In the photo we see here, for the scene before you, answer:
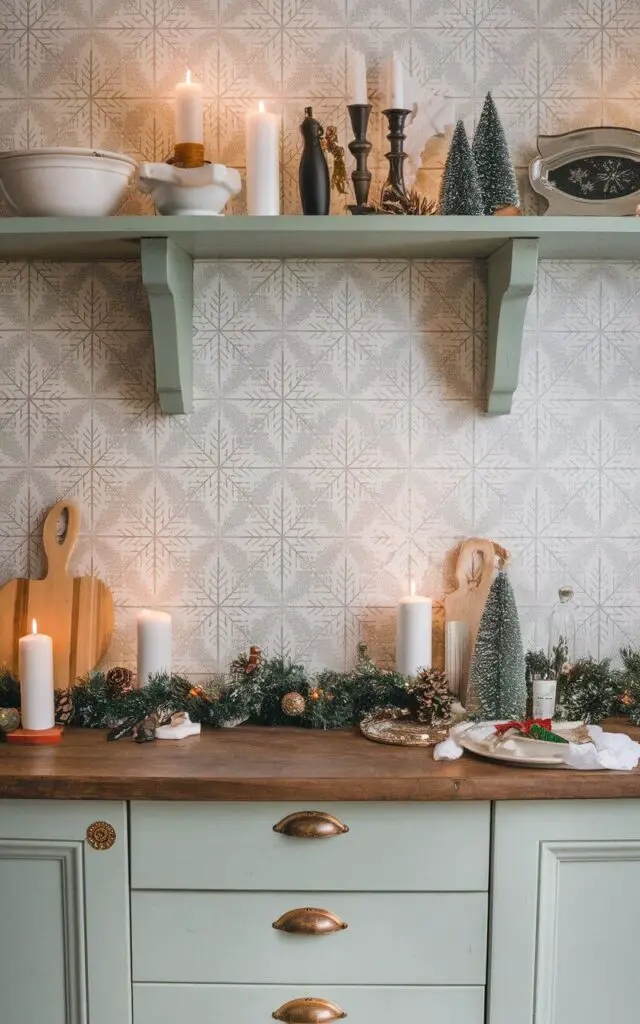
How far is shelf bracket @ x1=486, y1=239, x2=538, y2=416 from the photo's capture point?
5.86 feet

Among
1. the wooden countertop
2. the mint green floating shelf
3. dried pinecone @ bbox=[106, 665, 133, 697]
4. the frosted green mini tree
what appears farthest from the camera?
dried pinecone @ bbox=[106, 665, 133, 697]

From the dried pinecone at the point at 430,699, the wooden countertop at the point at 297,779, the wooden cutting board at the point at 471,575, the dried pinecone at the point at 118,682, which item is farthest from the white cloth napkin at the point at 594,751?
the dried pinecone at the point at 118,682

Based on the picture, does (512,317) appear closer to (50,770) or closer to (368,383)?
(368,383)

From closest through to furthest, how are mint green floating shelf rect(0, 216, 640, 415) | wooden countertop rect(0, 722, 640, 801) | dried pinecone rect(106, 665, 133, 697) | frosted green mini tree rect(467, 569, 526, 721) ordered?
wooden countertop rect(0, 722, 640, 801), mint green floating shelf rect(0, 216, 640, 415), frosted green mini tree rect(467, 569, 526, 721), dried pinecone rect(106, 665, 133, 697)

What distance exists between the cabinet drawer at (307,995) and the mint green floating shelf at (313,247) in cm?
104

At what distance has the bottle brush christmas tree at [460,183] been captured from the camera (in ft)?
6.10

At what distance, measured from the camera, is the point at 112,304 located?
2.02 metres

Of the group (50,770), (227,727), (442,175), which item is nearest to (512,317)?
(442,175)

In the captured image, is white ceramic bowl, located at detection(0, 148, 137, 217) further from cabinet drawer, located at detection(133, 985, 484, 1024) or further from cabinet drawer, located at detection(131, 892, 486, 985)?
cabinet drawer, located at detection(133, 985, 484, 1024)

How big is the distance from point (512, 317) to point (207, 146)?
0.69 meters

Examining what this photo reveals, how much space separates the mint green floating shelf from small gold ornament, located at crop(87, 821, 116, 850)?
81 centimetres

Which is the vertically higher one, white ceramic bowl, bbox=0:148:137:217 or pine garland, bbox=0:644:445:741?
white ceramic bowl, bbox=0:148:137:217

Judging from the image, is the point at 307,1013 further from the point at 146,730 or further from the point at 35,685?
the point at 35,685

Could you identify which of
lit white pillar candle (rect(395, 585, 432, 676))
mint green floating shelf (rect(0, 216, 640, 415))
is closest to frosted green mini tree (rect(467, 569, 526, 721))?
lit white pillar candle (rect(395, 585, 432, 676))
